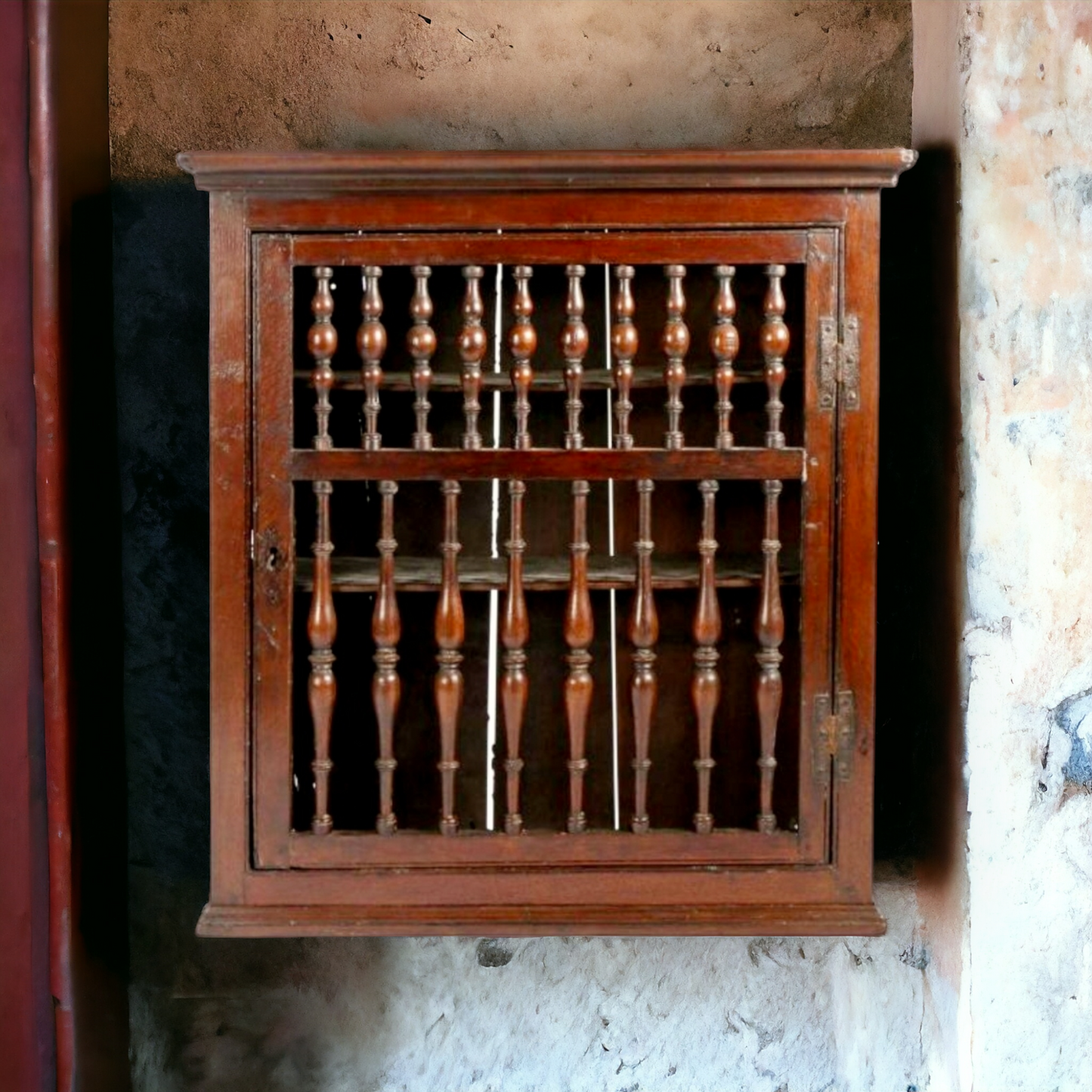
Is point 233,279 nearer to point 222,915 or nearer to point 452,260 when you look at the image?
point 452,260

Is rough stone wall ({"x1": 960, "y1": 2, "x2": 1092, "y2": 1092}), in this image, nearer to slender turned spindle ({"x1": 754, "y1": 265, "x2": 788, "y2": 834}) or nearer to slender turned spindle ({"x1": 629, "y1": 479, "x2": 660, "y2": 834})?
slender turned spindle ({"x1": 754, "y1": 265, "x2": 788, "y2": 834})

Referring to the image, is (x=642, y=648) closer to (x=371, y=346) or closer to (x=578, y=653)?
(x=578, y=653)

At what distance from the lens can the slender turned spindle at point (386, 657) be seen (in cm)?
139

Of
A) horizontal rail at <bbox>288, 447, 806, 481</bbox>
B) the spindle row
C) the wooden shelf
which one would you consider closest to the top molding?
the spindle row

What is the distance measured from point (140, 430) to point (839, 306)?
107 centimetres

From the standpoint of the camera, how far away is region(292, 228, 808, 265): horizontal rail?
138 cm

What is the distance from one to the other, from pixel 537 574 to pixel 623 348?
0.32 m

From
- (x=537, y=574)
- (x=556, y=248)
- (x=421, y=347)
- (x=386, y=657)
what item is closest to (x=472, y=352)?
(x=421, y=347)

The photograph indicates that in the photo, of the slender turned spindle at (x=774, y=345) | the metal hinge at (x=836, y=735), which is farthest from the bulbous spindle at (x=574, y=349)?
the metal hinge at (x=836, y=735)

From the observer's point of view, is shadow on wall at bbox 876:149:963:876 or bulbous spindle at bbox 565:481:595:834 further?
shadow on wall at bbox 876:149:963:876

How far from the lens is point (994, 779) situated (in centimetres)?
147

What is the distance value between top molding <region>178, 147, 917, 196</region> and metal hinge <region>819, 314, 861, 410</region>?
18 cm

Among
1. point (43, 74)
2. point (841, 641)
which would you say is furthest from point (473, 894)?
point (43, 74)

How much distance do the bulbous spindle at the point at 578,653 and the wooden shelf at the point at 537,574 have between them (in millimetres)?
30
